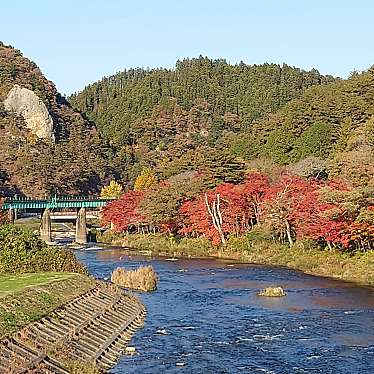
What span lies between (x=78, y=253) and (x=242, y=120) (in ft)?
380

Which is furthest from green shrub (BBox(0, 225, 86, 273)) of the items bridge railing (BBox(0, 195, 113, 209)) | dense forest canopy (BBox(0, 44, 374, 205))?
bridge railing (BBox(0, 195, 113, 209))

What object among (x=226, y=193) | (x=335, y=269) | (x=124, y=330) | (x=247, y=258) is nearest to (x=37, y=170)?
(x=226, y=193)

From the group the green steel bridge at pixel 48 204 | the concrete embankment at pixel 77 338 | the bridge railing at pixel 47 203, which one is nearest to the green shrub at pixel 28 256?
the concrete embankment at pixel 77 338

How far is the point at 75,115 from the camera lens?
195 meters

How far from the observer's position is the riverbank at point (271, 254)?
53.7 m

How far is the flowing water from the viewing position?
27.4 m

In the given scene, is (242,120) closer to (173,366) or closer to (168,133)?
(168,133)

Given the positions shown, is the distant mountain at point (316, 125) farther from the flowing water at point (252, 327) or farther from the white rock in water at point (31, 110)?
the white rock in water at point (31, 110)

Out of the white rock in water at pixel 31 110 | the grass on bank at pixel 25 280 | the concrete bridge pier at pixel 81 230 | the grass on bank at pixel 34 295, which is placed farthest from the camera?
the white rock in water at pixel 31 110

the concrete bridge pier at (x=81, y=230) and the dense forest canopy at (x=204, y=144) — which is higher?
the dense forest canopy at (x=204, y=144)

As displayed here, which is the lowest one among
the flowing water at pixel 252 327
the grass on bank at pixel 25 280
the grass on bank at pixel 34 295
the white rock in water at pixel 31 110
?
the flowing water at pixel 252 327

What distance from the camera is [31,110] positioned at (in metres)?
173

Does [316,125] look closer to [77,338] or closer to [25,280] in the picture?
[25,280]

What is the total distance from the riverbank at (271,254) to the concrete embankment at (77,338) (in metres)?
21.0
